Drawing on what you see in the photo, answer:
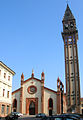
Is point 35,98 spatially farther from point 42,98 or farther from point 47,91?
point 47,91

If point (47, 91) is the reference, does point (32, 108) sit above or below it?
below

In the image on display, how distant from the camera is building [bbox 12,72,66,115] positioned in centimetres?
4816

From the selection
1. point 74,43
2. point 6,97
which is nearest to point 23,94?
point 6,97

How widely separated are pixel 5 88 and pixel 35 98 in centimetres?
1498

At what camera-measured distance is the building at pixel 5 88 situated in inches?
1372

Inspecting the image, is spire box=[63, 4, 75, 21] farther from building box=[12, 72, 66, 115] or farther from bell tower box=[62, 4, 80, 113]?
building box=[12, 72, 66, 115]

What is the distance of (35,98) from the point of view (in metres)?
49.7

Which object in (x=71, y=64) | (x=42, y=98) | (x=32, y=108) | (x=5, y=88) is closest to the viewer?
(x=5, y=88)

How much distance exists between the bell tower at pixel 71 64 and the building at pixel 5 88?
28.1 m

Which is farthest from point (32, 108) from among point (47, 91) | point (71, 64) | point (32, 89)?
point (71, 64)

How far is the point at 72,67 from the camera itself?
63.8 m

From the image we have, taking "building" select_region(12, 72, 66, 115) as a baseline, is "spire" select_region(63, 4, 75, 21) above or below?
above

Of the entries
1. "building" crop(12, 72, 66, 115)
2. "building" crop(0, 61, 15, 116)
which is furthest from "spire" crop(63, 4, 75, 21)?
"building" crop(0, 61, 15, 116)

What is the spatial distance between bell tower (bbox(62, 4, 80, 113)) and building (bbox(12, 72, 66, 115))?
11829 millimetres
